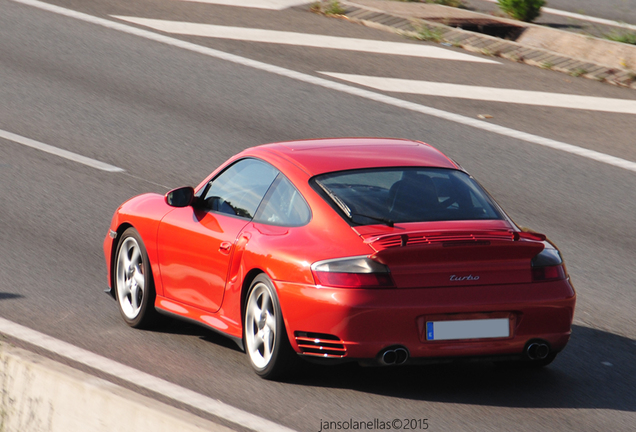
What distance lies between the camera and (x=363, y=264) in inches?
216

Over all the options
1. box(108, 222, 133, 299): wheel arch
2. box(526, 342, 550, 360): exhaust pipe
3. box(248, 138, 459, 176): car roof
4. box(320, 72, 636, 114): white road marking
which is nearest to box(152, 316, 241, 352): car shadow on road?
box(108, 222, 133, 299): wheel arch

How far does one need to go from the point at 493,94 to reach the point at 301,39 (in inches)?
139

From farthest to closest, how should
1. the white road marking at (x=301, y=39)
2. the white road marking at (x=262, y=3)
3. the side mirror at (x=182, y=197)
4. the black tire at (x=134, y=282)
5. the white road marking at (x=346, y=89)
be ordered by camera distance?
the white road marking at (x=262, y=3) < the white road marking at (x=301, y=39) < the white road marking at (x=346, y=89) < the black tire at (x=134, y=282) < the side mirror at (x=182, y=197)

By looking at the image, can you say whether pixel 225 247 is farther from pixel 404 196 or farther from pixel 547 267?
pixel 547 267

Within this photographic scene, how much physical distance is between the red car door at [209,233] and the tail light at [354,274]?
0.90 metres

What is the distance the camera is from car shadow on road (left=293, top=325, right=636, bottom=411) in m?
5.73

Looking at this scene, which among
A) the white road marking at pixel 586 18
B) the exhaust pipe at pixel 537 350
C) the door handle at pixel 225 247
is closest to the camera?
the exhaust pipe at pixel 537 350

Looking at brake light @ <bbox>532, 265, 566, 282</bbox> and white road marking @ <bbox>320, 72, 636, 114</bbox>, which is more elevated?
brake light @ <bbox>532, 265, 566, 282</bbox>

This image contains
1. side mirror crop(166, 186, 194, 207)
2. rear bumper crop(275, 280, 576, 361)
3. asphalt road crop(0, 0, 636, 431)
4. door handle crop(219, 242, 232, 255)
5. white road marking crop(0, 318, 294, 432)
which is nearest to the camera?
white road marking crop(0, 318, 294, 432)

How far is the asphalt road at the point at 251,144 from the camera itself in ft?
19.1

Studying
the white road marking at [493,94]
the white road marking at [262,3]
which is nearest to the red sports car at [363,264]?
the white road marking at [493,94]

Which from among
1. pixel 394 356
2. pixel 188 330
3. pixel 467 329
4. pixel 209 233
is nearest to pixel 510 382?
pixel 467 329

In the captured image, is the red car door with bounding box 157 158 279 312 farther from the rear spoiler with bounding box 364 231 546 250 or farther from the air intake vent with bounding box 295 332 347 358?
the rear spoiler with bounding box 364 231 546 250

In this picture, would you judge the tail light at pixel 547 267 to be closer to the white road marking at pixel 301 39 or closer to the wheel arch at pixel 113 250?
the wheel arch at pixel 113 250
